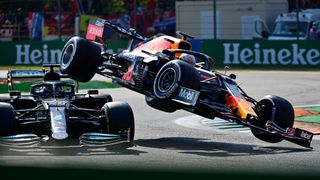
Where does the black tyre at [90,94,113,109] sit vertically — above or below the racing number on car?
below

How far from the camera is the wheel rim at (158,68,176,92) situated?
35.5 feet

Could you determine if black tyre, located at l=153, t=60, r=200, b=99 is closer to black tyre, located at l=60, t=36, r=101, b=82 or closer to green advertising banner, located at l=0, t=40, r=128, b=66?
black tyre, located at l=60, t=36, r=101, b=82

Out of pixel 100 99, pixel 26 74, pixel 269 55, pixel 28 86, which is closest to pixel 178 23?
pixel 269 55

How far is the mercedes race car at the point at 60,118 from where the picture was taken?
9727mm

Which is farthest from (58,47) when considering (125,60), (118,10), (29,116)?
(29,116)

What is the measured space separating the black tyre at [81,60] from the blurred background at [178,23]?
17.9 meters

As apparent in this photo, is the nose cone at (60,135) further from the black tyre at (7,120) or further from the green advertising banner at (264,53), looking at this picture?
the green advertising banner at (264,53)

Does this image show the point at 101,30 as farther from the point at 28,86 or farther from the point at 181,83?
the point at 28,86

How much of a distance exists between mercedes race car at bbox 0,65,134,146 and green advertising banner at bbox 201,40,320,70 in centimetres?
1947

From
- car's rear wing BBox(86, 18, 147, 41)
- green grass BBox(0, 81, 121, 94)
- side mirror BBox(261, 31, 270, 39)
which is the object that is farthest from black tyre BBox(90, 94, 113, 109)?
side mirror BBox(261, 31, 270, 39)

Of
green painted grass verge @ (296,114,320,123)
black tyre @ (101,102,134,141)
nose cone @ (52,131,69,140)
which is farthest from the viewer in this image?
green painted grass verge @ (296,114,320,123)

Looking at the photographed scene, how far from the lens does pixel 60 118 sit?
1007cm

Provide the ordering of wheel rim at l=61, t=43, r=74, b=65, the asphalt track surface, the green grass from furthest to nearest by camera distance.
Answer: the green grass < wheel rim at l=61, t=43, r=74, b=65 < the asphalt track surface

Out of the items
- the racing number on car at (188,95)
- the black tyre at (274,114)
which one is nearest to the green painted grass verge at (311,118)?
the black tyre at (274,114)
